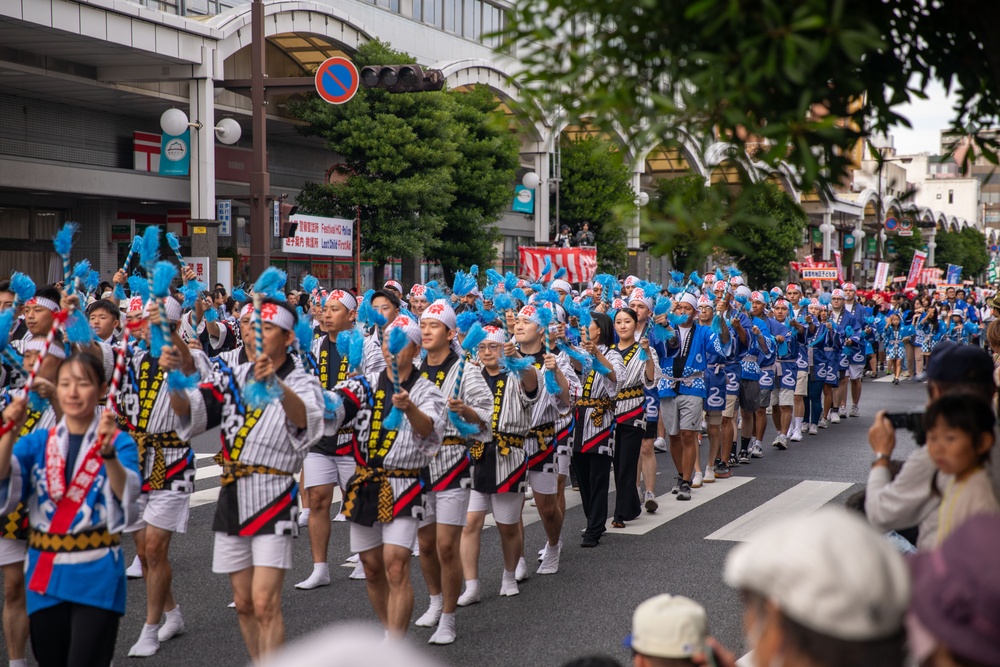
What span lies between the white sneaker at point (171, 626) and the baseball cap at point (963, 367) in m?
4.31

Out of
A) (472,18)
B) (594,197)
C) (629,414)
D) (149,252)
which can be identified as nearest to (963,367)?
(149,252)

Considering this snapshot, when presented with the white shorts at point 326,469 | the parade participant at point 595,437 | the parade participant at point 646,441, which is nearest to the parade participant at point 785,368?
the parade participant at point 646,441

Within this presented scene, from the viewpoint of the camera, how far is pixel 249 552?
201 inches

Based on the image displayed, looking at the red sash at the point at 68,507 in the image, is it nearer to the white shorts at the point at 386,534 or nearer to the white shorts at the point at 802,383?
the white shorts at the point at 386,534

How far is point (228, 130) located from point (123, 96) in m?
4.42

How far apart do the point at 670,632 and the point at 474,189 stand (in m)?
27.3

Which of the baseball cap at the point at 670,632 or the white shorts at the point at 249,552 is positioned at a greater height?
the baseball cap at the point at 670,632

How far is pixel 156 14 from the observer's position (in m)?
21.2

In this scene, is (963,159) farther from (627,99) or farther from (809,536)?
(809,536)

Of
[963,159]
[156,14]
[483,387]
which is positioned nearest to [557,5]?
[963,159]

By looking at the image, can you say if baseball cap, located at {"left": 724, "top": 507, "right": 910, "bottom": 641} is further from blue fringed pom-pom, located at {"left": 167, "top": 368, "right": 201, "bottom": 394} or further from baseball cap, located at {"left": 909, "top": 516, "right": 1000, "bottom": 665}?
blue fringed pom-pom, located at {"left": 167, "top": 368, "right": 201, "bottom": 394}

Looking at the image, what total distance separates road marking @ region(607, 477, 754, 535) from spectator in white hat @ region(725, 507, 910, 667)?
713cm

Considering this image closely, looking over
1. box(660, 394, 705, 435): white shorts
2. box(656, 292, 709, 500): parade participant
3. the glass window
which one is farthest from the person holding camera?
the glass window

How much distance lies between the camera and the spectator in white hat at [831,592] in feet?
5.81
